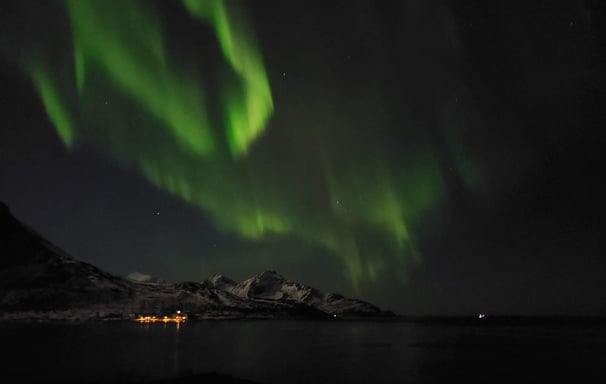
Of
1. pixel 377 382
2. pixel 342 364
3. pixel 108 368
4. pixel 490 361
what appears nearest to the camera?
pixel 377 382

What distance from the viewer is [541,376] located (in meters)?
66.6

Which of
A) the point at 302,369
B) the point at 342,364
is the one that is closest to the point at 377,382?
the point at 302,369

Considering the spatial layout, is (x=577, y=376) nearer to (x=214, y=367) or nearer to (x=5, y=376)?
(x=214, y=367)

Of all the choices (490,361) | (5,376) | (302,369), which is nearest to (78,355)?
(5,376)

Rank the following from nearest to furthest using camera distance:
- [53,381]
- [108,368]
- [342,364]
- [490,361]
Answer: [53,381] < [108,368] < [342,364] < [490,361]

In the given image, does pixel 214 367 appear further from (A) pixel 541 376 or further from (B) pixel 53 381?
(A) pixel 541 376

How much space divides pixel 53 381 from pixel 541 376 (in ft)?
191

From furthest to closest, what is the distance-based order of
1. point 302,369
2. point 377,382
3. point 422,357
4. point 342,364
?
point 422,357 < point 342,364 < point 302,369 < point 377,382

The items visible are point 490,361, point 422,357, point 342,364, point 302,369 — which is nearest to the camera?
point 302,369

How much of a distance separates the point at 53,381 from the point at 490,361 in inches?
2676

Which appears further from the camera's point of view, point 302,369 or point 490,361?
point 490,361

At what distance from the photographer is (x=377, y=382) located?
199 feet

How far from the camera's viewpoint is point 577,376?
67.7 meters

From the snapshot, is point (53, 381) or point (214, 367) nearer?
point (53, 381)
